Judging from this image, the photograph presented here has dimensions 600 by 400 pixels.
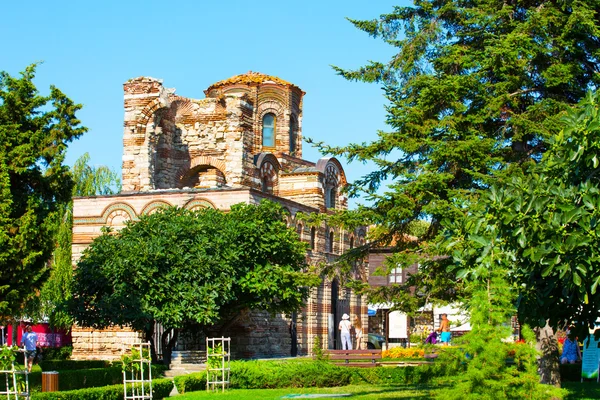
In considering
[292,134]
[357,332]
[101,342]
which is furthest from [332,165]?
[101,342]

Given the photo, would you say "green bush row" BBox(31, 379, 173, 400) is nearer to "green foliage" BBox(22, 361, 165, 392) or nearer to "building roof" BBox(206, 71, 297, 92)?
"green foliage" BBox(22, 361, 165, 392)

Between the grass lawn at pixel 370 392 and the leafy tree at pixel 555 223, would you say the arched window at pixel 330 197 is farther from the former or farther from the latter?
the leafy tree at pixel 555 223

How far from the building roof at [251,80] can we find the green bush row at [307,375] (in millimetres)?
21632

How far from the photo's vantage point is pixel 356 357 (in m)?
26.0

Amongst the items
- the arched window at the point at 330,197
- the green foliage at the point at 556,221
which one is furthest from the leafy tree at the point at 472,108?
the arched window at the point at 330,197

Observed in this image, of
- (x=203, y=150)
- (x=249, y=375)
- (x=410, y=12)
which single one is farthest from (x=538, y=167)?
(x=203, y=150)

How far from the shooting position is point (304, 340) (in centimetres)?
3547

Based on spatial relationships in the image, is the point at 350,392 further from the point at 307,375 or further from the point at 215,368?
the point at 215,368

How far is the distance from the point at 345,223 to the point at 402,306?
2061 millimetres

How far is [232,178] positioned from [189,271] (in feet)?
36.7

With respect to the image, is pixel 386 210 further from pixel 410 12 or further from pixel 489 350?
pixel 489 350

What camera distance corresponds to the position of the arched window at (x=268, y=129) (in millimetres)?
43300

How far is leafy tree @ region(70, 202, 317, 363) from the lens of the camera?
2539 cm

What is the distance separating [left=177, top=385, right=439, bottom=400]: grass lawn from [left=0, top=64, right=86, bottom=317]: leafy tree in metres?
5.54
